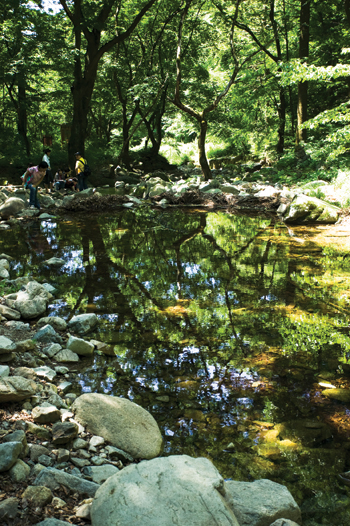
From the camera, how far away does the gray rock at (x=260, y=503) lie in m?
1.76

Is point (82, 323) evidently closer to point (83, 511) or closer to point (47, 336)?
point (47, 336)

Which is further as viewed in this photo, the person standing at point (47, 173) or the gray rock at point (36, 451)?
the person standing at point (47, 173)

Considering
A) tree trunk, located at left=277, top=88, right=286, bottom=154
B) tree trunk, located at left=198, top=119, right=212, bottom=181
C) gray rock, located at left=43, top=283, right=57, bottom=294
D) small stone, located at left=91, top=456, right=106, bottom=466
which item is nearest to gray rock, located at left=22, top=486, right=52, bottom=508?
small stone, located at left=91, top=456, right=106, bottom=466

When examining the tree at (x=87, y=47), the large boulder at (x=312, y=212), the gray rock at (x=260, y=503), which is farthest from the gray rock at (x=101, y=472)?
the tree at (x=87, y=47)

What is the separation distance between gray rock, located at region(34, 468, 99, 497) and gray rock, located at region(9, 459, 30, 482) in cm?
7

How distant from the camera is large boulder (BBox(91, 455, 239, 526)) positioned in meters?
1.54

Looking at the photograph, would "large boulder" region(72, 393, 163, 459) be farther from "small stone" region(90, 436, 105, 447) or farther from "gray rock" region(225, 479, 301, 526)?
"gray rock" region(225, 479, 301, 526)

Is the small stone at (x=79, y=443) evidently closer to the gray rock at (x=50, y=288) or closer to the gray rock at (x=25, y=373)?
the gray rock at (x=25, y=373)

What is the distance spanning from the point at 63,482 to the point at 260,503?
93 centimetres

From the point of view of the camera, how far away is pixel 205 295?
4.90 meters

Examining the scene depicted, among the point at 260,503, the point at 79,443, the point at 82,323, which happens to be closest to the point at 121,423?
the point at 79,443

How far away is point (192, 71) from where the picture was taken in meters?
20.6

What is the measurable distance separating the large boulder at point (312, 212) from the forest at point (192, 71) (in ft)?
7.54

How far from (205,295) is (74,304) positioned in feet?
5.16
